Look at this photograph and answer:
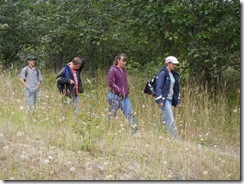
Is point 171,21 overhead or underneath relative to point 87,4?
underneath

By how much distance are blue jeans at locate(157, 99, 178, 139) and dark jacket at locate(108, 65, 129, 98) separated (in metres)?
0.73

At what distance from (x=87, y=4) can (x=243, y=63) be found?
14.7 feet

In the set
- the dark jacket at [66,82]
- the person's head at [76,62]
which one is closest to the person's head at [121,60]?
the person's head at [76,62]

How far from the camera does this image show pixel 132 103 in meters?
5.96

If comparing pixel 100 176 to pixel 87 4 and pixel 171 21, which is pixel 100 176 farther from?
pixel 87 4

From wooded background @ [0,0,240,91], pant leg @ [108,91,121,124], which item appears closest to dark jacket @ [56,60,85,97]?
pant leg @ [108,91,121,124]

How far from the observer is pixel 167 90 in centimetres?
511

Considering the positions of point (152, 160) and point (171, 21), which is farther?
point (171, 21)

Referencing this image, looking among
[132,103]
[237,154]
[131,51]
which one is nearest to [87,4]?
[131,51]

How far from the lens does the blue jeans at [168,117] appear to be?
4602mm

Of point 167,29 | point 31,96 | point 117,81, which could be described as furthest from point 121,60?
point 31,96

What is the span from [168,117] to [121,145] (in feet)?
3.41

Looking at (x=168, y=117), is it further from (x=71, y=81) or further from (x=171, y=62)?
(x=71, y=81)

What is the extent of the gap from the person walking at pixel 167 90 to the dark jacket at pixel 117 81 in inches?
25.5
